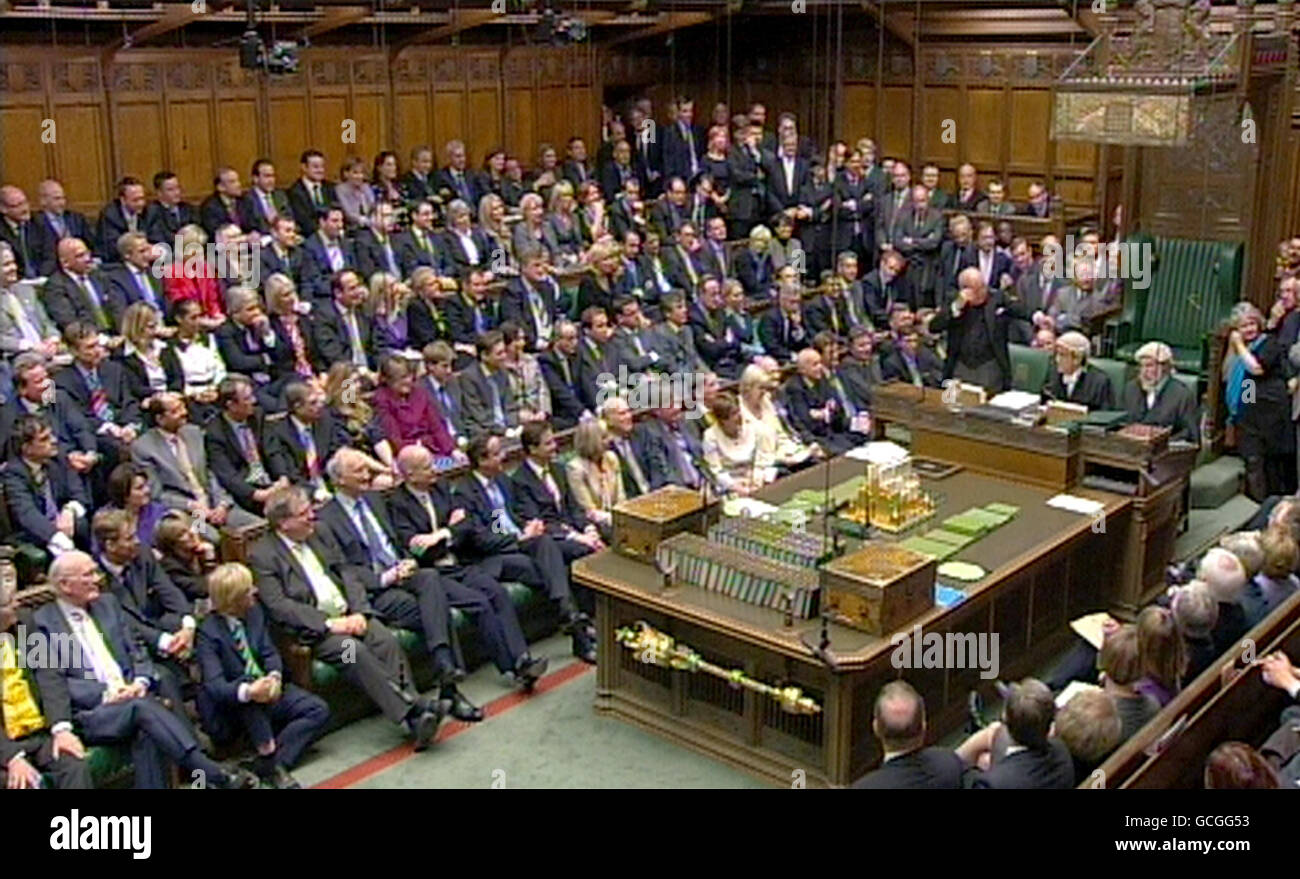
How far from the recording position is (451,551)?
6.55 m

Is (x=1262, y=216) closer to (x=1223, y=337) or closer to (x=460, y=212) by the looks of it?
(x=1223, y=337)

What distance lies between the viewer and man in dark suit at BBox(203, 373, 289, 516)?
262 inches

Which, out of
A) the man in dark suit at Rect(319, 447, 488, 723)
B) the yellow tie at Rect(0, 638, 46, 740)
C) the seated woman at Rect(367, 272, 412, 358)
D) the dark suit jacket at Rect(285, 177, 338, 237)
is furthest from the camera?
the dark suit jacket at Rect(285, 177, 338, 237)

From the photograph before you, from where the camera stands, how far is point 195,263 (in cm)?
847

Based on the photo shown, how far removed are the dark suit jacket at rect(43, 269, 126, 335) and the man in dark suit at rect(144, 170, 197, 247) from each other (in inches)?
47.1

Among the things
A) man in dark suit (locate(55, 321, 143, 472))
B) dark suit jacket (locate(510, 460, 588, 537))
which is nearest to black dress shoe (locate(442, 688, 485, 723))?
dark suit jacket (locate(510, 460, 588, 537))

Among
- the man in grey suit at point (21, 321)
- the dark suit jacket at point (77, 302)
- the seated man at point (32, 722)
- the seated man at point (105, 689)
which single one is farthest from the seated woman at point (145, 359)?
the seated man at point (32, 722)

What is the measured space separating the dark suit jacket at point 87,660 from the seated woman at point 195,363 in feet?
6.88

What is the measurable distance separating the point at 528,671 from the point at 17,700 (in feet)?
6.76

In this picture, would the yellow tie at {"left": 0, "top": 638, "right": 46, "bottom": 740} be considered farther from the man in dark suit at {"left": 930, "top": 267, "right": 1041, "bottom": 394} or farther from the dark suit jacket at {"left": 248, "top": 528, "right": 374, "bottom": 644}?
the man in dark suit at {"left": 930, "top": 267, "right": 1041, "bottom": 394}

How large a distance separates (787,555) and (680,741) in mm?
832

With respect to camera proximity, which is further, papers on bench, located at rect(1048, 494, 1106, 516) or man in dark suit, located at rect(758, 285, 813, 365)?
man in dark suit, located at rect(758, 285, 813, 365)

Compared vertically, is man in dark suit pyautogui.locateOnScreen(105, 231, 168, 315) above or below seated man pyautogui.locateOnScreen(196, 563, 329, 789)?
above

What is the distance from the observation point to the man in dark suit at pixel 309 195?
1014cm
